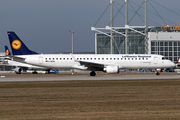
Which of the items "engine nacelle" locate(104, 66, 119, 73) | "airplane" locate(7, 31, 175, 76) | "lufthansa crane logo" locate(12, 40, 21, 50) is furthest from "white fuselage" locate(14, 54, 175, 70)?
"lufthansa crane logo" locate(12, 40, 21, 50)

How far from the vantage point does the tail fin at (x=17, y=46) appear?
174 feet

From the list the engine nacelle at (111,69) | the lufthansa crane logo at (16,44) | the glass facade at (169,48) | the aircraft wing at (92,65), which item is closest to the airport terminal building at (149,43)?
the glass facade at (169,48)

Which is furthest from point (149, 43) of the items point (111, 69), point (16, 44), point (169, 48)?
point (16, 44)

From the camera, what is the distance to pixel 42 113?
13.6 metres

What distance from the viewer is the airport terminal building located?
101375mm

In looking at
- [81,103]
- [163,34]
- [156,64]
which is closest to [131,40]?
[163,34]

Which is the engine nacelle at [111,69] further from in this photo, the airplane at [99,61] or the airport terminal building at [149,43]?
the airport terminal building at [149,43]

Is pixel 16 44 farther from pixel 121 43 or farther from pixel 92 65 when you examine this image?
Result: pixel 121 43

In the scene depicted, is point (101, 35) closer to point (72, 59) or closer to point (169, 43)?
point (169, 43)

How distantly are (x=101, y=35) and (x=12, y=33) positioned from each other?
213 ft

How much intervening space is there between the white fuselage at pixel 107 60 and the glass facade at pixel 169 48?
52.3 m

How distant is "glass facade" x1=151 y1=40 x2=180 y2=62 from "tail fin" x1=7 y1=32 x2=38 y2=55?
5821 centimetres

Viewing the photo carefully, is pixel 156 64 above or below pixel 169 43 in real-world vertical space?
below

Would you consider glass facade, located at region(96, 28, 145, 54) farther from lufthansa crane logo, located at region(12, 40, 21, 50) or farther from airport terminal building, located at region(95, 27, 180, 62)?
lufthansa crane logo, located at region(12, 40, 21, 50)
